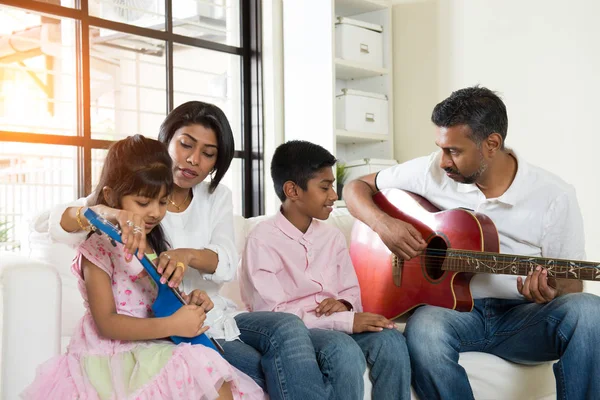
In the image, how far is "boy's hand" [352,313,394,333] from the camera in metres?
1.82

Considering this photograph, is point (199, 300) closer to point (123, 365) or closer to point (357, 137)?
→ point (123, 365)

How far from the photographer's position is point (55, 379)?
1.44 meters

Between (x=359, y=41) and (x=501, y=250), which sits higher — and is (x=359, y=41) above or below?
above

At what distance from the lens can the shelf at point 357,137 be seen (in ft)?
11.1

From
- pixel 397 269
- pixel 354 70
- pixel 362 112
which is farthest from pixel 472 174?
→ pixel 354 70

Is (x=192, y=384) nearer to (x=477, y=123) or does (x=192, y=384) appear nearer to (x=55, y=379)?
(x=55, y=379)

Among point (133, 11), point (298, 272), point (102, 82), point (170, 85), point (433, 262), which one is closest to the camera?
point (298, 272)

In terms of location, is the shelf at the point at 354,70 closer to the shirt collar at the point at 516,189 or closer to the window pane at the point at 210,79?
the window pane at the point at 210,79

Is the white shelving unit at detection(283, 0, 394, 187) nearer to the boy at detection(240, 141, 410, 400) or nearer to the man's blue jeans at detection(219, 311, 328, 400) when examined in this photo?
the boy at detection(240, 141, 410, 400)

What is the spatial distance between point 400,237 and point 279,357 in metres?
0.64

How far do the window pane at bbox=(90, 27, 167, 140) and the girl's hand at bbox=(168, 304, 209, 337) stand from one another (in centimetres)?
198

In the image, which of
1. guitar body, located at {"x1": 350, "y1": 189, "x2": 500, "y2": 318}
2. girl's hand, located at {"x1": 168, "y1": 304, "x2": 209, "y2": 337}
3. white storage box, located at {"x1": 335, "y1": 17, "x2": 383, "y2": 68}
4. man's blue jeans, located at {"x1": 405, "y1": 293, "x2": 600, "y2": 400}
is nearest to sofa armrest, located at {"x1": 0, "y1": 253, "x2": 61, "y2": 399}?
girl's hand, located at {"x1": 168, "y1": 304, "x2": 209, "y2": 337}

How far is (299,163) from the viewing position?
2121 millimetres

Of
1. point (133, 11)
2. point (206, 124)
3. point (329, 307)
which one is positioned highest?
point (133, 11)
